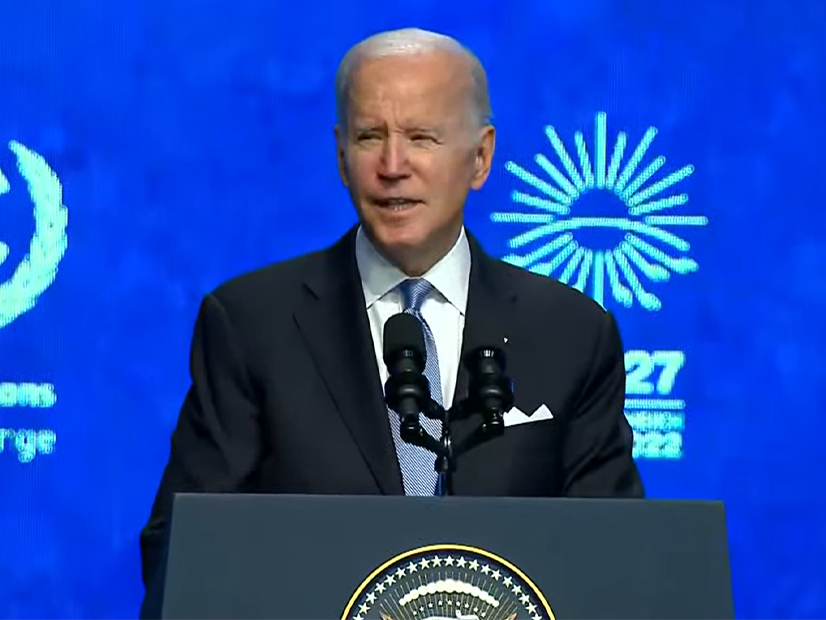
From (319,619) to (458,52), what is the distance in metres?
0.96

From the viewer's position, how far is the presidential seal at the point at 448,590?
1.41 metres

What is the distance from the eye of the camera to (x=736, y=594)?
113 inches

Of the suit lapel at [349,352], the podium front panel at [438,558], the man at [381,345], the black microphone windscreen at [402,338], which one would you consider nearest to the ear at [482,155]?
the man at [381,345]

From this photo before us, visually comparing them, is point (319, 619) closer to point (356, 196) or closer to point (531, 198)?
point (356, 196)

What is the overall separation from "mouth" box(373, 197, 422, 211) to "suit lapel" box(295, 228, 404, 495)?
14 cm

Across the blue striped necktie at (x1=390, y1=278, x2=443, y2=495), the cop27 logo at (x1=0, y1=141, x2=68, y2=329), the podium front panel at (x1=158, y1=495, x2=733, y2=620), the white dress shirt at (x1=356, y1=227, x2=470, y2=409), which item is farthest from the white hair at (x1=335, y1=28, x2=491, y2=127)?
the cop27 logo at (x1=0, y1=141, x2=68, y2=329)

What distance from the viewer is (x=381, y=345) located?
208cm

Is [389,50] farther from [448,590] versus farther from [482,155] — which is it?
[448,590]

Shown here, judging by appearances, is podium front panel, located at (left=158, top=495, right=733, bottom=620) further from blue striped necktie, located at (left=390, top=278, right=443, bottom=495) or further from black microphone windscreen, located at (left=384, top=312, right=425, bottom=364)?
blue striped necktie, located at (left=390, top=278, right=443, bottom=495)

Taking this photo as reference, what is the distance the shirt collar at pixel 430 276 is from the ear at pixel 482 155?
0.30 feet

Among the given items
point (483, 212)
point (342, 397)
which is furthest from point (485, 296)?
point (483, 212)

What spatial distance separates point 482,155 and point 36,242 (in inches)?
42.1

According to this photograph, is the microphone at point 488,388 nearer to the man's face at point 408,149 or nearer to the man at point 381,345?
the man at point 381,345

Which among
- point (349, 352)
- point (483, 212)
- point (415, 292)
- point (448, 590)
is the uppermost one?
point (483, 212)
